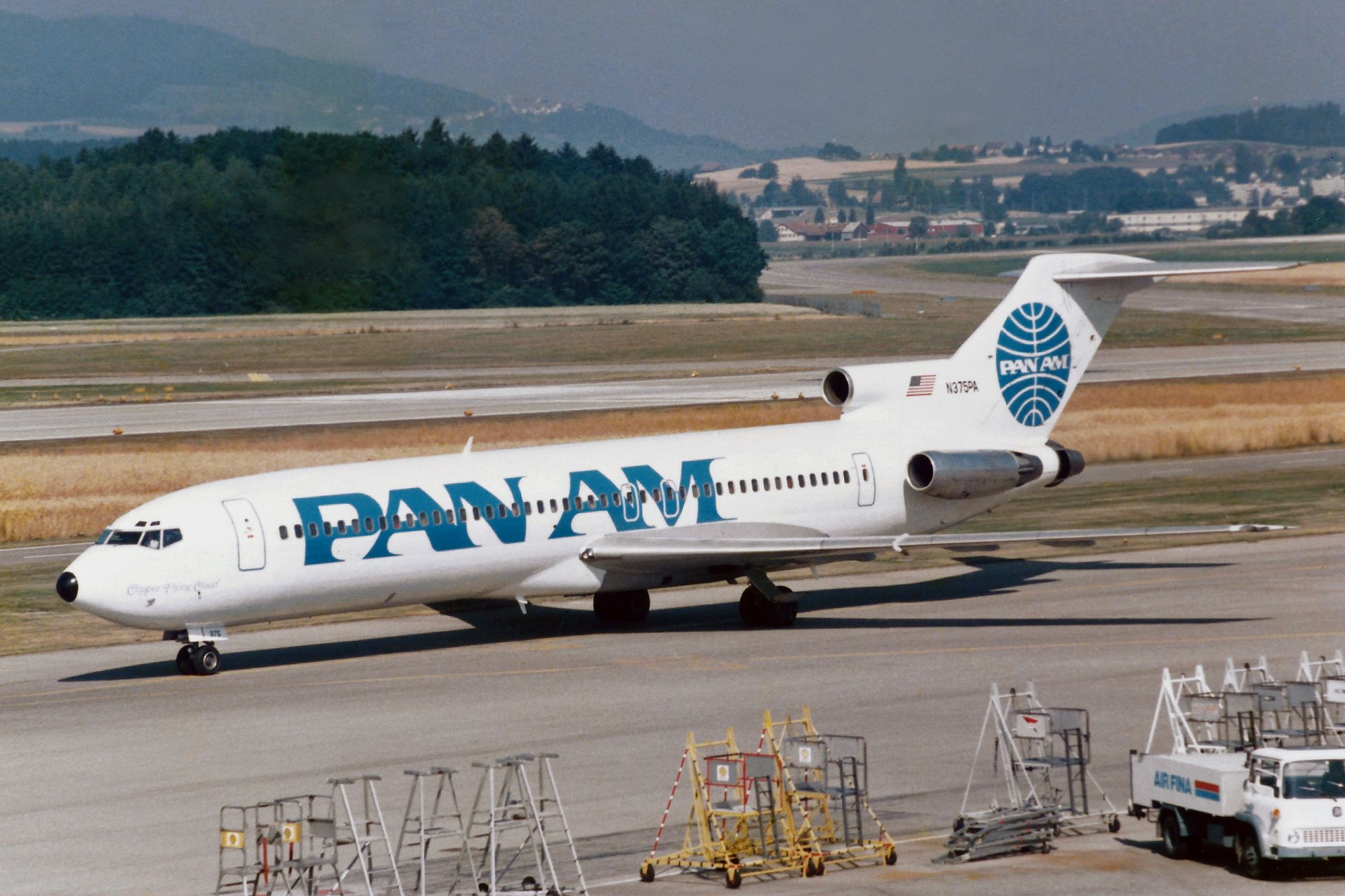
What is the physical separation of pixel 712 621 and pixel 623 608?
1972 mm

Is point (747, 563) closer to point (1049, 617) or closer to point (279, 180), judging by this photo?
point (1049, 617)

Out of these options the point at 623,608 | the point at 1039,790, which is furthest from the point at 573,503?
the point at 1039,790

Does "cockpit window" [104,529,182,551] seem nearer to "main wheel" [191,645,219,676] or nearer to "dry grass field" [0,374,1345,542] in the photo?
"main wheel" [191,645,219,676]

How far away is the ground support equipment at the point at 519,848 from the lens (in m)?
17.2

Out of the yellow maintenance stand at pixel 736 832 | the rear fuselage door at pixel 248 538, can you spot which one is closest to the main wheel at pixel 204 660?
the rear fuselage door at pixel 248 538

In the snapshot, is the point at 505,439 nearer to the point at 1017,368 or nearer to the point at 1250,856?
the point at 1017,368

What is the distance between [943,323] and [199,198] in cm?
4694

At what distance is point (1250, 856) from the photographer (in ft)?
57.3

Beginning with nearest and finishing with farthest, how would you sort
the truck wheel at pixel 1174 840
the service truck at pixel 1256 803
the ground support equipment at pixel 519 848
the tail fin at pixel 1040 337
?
the service truck at pixel 1256 803, the ground support equipment at pixel 519 848, the truck wheel at pixel 1174 840, the tail fin at pixel 1040 337

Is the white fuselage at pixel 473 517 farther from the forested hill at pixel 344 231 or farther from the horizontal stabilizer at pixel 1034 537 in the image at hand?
the forested hill at pixel 344 231

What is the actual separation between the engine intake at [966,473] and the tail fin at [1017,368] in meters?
0.99

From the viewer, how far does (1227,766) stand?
18.1m

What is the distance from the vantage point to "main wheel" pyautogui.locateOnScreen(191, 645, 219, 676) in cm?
3039

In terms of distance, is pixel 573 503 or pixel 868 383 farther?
pixel 868 383
